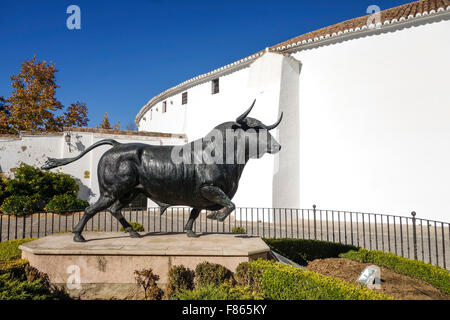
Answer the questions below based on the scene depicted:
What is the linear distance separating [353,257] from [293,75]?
29.7ft

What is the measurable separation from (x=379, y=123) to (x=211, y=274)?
33.7 feet

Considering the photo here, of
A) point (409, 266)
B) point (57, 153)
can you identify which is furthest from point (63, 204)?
point (409, 266)

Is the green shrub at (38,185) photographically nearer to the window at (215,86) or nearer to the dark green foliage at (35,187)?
the dark green foliage at (35,187)

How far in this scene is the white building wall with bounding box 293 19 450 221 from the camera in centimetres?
968

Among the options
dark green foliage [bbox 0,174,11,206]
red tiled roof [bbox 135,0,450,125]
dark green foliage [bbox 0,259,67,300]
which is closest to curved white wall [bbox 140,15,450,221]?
red tiled roof [bbox 135,0,450,125]

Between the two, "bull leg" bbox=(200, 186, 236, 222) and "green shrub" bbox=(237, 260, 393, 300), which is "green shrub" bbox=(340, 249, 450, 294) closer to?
"green shrub" bbox=(237, 260, 393, 300)

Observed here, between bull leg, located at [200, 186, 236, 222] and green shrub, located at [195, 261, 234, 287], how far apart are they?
0.59m

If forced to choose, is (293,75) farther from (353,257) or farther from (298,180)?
(353,257)

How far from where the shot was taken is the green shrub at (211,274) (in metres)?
3.01

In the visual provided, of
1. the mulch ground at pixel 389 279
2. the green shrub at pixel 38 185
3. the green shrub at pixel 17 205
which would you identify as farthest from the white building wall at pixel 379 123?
the green shrub at pixel 17 205

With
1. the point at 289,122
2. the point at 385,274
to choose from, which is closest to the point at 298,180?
the point at 289,122

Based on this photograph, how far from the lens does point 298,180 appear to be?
471 inches

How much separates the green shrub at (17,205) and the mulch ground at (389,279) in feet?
34.3
